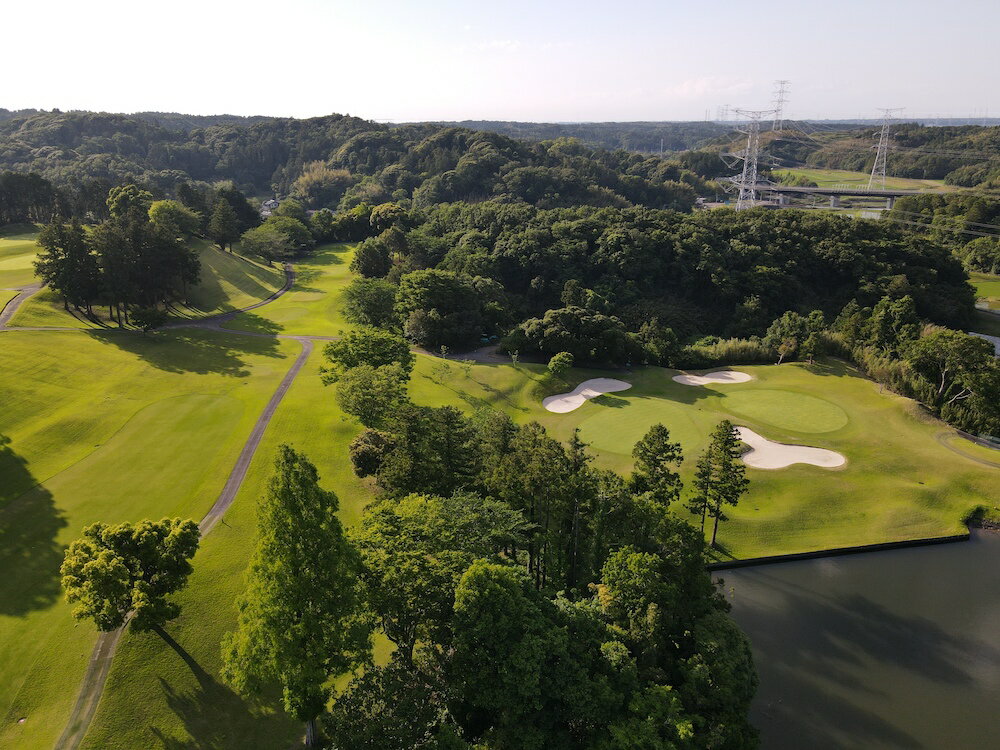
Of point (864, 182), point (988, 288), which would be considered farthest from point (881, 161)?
point (988, 288)

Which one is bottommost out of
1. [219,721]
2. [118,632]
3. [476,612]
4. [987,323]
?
[219,721]

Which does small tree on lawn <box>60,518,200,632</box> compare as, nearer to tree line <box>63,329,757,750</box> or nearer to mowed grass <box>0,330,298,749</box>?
tree line <box>63,329,757,750</box>

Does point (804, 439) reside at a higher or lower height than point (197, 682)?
higher

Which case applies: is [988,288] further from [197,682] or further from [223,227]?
[223,227]

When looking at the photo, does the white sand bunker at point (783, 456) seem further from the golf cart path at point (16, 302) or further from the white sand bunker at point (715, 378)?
the golf cart path at point (16, 302)

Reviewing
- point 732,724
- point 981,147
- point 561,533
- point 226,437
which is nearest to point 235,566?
point 226,437

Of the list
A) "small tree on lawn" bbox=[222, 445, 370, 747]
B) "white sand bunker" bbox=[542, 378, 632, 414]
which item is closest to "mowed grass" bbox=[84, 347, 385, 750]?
"small tree on lawn" bbox=[222, 445, 370, 747]

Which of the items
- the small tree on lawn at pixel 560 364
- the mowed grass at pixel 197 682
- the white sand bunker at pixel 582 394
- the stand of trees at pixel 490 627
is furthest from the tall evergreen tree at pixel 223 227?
the stand of trees at pixel 490 627
